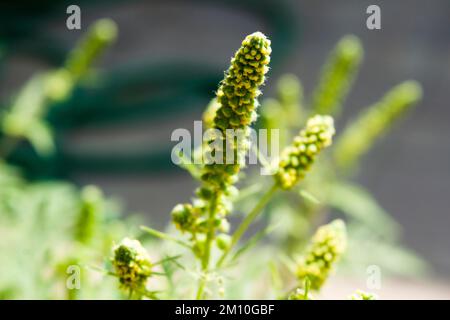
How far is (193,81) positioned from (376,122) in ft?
6.25

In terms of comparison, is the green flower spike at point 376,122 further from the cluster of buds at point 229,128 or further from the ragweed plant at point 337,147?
the cluster of buds at point 229,128

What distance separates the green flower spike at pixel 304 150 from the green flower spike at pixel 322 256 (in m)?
0.09

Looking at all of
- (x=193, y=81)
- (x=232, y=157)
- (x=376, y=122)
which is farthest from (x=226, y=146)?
(x=193, y=81)

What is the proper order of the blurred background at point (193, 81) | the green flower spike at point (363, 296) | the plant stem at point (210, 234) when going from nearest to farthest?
the green flower spike at point (363, 296) → the plant stem at point (210, 234) → the blurred background at point (193, 81)

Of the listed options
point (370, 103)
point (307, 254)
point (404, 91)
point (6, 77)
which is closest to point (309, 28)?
point (370, 103)

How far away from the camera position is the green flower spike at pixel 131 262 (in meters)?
0.81

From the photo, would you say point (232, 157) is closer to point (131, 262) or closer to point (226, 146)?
point (226, 146)

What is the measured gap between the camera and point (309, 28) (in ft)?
17.2

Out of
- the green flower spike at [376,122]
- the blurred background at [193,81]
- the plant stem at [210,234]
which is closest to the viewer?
the plant stem at [210,234]

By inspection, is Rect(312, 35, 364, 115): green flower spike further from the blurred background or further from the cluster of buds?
the blurred background

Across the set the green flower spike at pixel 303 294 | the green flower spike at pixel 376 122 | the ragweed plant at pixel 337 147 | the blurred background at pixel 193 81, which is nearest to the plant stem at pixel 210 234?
the green flower spike at pixel 303 294

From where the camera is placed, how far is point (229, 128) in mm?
830

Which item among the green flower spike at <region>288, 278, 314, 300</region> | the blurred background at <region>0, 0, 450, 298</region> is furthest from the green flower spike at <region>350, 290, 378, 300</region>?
the blurred background at <region>0, 0, 450, 298</region>
